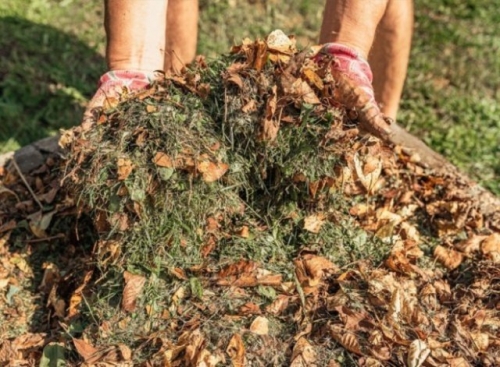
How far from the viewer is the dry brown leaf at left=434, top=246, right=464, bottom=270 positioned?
254 cm

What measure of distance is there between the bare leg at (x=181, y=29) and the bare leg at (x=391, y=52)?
2.78ft

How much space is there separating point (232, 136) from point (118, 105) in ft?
1.23

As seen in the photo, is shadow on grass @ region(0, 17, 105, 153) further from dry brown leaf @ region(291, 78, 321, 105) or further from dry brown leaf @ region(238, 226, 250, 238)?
dry brown leaf @ region(291, 78, 321, 105)

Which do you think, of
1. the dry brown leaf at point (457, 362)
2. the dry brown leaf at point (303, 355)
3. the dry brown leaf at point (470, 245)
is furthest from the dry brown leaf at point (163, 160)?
the dry brown leaf at point (470, 245)

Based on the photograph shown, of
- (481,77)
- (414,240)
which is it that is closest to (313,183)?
(414,240)

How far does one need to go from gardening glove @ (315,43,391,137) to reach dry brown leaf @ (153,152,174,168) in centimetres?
53

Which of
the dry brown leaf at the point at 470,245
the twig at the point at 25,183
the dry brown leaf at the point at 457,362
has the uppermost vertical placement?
the dry brown leaf at the point at 470,245

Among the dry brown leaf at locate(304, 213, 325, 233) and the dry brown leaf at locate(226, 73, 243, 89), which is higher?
the dry brown leaf at locate(226, 73, 243, 89)

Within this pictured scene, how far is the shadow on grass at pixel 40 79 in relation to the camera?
3.79 metres

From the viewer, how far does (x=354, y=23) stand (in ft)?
7.90

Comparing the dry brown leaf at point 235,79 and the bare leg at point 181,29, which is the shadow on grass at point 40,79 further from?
the dry brown leaf at point 235,79

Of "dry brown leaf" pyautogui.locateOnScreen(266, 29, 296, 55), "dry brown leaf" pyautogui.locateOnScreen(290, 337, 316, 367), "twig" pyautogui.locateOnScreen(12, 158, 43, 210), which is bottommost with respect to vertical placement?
"dry brown leaf" pyautogui.locateOnScreen(290, 337, 316, 367)

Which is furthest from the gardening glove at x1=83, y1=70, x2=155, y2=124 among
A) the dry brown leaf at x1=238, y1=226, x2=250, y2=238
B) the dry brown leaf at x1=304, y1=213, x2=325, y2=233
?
the dry brown leaf at x1=304, y1=213, x2=325, y2=233

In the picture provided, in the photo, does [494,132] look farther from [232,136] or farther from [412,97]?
[232,136]
